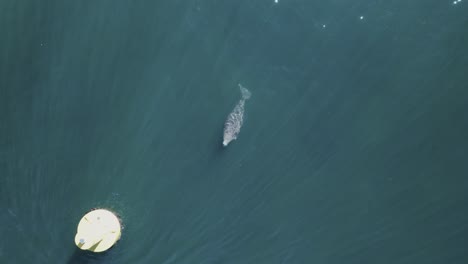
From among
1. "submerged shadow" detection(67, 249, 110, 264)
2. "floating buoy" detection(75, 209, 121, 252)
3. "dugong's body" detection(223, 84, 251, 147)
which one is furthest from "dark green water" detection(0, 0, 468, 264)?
"floating buoy" detection(75, 209, 121, 252)

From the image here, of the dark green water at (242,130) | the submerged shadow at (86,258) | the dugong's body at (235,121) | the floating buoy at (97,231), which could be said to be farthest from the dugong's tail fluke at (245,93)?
the submerged shadow at (86,258)

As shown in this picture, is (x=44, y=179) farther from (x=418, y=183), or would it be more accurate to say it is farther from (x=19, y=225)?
(x=418, y=183)

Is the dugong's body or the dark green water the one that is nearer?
the dark green water

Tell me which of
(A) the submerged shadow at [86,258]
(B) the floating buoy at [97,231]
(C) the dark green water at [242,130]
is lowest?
(A) the submerged shadow at [86,258]

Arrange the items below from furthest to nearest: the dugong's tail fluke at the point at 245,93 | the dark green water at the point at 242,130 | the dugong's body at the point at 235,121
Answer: the dugong's tail fluke at the point at 245,93 → the dugong's body at the point at 235,121 → the dark green water at the point at 242,130

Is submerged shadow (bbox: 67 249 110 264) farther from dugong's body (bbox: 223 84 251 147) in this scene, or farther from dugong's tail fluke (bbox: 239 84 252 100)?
dugong's tail fluke (bbox: 239 84 252 100)

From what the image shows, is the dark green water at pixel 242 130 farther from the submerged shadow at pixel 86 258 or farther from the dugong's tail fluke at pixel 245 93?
the dugong's tail fluke at pixel 245 93

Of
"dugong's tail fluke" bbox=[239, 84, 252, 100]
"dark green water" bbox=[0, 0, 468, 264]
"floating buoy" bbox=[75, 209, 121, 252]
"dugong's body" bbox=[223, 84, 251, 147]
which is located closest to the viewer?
"floating buoy" bbox=[75, 209, 121, 252]
